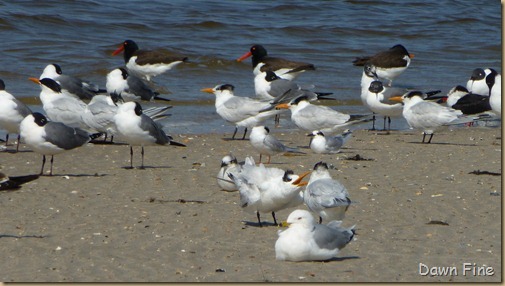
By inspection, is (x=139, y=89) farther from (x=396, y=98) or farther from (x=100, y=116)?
(x=396, y=98)

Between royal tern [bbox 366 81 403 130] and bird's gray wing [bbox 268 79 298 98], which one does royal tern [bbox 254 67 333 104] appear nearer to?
bird's gray wing [bbox 268 79 298 98]

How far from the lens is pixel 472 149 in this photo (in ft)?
37.3

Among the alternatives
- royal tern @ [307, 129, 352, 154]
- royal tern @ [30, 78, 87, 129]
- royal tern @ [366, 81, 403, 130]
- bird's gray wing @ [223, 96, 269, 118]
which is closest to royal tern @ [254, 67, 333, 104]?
royal tern @ [366, 81, 403, 130]

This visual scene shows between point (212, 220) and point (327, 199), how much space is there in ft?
3.49

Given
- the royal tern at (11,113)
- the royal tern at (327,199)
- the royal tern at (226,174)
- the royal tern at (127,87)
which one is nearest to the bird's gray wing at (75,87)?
the royal tern at (127,87)

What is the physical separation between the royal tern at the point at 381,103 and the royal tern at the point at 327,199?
6.22 m

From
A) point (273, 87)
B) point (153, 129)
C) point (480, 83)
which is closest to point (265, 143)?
point (153, 129)

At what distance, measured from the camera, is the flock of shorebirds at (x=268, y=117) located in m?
6.90

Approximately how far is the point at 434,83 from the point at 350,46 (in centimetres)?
A: 397

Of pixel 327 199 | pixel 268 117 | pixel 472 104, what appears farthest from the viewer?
pixel 472 104

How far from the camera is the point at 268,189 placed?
721 cm

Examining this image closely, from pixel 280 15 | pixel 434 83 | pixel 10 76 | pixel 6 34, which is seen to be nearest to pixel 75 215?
pixel 10 76

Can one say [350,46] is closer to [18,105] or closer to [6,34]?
[6,34]

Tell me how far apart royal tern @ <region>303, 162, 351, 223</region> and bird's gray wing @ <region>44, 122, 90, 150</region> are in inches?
126
